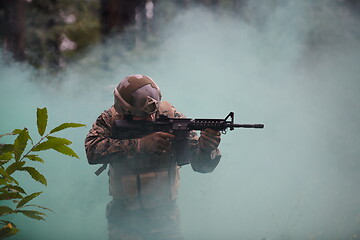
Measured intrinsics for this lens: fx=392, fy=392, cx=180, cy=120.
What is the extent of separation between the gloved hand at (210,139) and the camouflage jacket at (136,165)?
0.45ft

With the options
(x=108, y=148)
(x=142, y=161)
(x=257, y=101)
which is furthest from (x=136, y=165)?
(x=257, y=101)

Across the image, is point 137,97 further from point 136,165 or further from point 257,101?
point 257,101

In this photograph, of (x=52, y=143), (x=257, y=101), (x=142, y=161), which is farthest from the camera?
(x=257, y=101)

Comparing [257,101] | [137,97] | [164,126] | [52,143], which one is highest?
[257,101]

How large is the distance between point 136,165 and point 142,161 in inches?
2.1

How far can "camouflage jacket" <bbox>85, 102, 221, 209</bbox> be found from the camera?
2.58 meters

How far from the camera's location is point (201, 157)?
8.88 ft

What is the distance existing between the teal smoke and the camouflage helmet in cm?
197

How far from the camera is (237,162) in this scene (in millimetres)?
4676

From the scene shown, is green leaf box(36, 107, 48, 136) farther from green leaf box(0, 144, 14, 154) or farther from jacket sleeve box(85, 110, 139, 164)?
jacket sleeve box(85, 110, 139, 164)

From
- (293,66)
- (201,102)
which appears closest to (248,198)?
(201,102)

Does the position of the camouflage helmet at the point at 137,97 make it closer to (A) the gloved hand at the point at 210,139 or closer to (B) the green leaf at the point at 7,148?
(A) the gloved hand at the point at 210,139

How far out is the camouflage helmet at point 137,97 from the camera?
254 centimetres

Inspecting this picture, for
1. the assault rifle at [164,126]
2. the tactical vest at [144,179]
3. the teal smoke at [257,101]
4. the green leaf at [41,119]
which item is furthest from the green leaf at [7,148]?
the teal smoke at [257,101]
